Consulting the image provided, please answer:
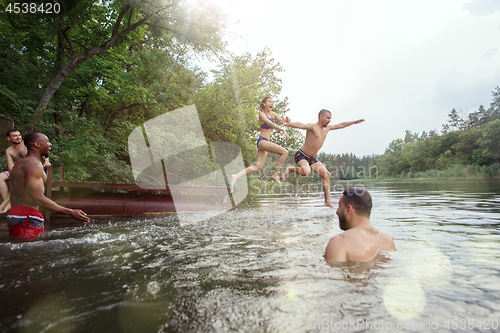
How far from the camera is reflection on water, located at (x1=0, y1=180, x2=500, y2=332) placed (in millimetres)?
2279

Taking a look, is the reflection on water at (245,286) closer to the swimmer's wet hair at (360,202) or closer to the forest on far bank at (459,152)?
the swimmer's wet hair at (360,202)

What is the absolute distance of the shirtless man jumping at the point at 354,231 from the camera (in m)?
3.63

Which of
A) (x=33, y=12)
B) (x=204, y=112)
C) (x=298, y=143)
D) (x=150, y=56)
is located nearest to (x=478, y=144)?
(x=298, y=143)

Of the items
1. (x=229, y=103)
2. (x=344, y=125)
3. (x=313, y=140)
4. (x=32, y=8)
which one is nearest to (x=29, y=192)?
(x=313, y=140)

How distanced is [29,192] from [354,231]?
494 cm

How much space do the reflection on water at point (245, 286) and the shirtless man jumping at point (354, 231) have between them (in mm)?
169

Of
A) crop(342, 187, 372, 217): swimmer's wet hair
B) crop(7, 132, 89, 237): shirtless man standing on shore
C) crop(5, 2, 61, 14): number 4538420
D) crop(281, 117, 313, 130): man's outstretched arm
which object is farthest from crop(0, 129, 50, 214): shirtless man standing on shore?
crop(342, 187, 372, 217): swimmer's wet hair

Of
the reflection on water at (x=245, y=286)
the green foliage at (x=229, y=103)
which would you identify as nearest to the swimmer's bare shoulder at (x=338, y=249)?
the reflection on water at (x=245, y=286)

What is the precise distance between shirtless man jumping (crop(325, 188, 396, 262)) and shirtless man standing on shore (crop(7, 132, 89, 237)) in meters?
3.80

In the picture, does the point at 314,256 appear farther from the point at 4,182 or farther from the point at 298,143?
the point at 298,143

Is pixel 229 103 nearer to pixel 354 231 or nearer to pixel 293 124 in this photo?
pixel 293 124

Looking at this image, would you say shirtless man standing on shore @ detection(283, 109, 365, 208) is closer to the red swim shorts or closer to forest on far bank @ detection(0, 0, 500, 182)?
the red swim shorts

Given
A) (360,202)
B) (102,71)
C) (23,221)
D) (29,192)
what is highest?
(102,71)

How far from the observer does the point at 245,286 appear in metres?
3.04
